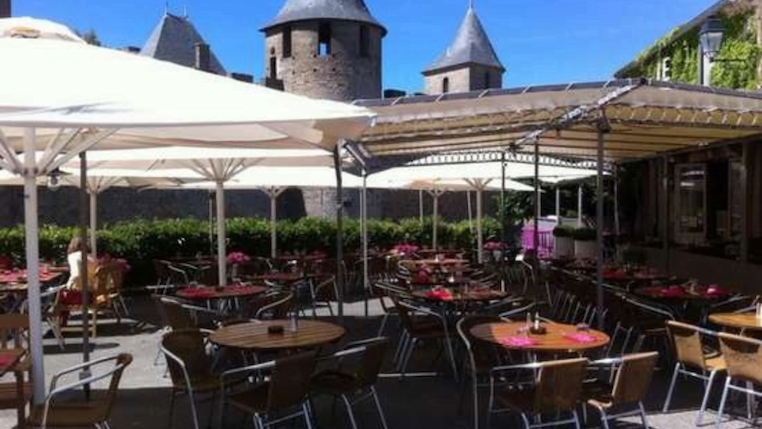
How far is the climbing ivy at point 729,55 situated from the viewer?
1293cm

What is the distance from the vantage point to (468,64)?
3884cm

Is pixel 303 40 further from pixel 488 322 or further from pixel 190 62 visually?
pixel 488 322

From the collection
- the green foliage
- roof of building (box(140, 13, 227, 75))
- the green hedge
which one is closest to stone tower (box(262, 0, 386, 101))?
roof of building (box(140, 13, 227, 75))

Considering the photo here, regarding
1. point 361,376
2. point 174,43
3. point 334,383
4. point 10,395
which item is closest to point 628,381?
point 361,376

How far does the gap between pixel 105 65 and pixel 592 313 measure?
5.78 metres

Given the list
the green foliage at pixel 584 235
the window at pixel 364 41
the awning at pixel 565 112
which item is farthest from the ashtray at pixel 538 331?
the window at pixel 364 41

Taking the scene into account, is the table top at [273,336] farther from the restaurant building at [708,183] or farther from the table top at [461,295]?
the restaurant building at [708,183]

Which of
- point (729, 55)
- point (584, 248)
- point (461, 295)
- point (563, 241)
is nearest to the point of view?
point (461, 295)

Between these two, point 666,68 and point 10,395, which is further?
point 666,68

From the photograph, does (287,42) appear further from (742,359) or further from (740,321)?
(742,359)

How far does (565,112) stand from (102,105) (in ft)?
15.3

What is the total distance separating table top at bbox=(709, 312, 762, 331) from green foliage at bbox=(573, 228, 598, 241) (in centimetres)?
887

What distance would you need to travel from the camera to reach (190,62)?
31.0 meters

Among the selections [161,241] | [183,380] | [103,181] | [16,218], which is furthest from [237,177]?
[16,218]
